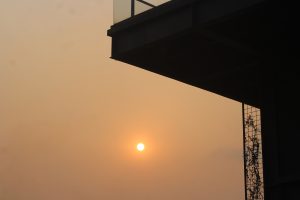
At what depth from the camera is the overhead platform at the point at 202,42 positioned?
19.5 meters

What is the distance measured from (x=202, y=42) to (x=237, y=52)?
4.71 ft

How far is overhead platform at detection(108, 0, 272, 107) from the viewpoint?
769 inches

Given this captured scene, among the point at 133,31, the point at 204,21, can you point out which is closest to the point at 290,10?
the point at 204,21

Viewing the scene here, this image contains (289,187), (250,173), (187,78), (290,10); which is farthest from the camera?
(250,173)

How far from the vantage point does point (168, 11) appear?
68.5ft

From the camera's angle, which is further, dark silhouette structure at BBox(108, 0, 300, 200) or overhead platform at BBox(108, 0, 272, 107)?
dark silhouette structure at BBox(108, 0, 300, 200)

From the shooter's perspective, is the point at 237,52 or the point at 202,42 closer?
the point at 202,42

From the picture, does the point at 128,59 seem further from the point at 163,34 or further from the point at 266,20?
the point at 266,20

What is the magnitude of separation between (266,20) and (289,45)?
229 cm

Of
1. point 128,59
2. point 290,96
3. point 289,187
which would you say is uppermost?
point 128,59

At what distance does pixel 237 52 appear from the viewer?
22188 mm

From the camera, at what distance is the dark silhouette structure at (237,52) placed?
64.8ft

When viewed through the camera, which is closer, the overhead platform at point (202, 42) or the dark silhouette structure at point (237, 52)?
the overhead platform at point (202, 42)

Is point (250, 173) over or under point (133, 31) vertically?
under
